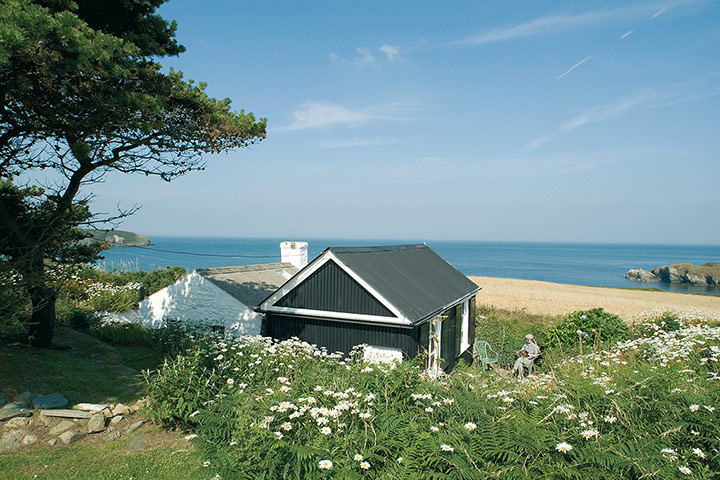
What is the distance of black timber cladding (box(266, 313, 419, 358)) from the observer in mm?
11086

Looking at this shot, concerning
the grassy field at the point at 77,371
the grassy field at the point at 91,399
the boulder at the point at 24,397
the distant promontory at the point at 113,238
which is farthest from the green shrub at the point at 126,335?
the boulder at the point at 24,397

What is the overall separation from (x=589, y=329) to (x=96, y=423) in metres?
15.5

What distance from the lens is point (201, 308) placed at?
14672mm

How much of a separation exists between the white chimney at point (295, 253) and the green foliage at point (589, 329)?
1128 cm

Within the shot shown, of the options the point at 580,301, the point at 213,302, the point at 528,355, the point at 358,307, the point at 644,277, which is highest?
the point at 358,307

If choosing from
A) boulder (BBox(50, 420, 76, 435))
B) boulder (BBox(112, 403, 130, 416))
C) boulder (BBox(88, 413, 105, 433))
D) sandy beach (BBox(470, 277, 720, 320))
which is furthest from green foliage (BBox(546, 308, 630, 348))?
boulder (BBox(50, 420, 76, 435))

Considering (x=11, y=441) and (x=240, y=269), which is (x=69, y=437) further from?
(x=240, y=269)

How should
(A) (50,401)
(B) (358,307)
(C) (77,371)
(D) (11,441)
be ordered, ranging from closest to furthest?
(D) (11,441) < (A) (50,401) < (C) (77,371) < (B) (358,307)

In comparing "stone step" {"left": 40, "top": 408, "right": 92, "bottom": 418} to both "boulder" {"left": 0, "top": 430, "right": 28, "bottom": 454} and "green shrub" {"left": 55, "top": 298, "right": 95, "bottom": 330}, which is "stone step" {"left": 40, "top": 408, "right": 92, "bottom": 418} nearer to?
"boulder" {"left": 0, "top": 430, "right": 28, "bottom": 454}

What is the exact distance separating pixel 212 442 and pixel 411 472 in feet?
7.45

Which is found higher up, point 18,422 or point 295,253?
point 295,253

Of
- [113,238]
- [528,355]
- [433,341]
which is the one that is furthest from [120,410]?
[113,238]

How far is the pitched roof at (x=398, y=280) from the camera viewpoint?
11.4m

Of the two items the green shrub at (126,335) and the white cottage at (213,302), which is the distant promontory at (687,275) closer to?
the white cottage at (213,302)
